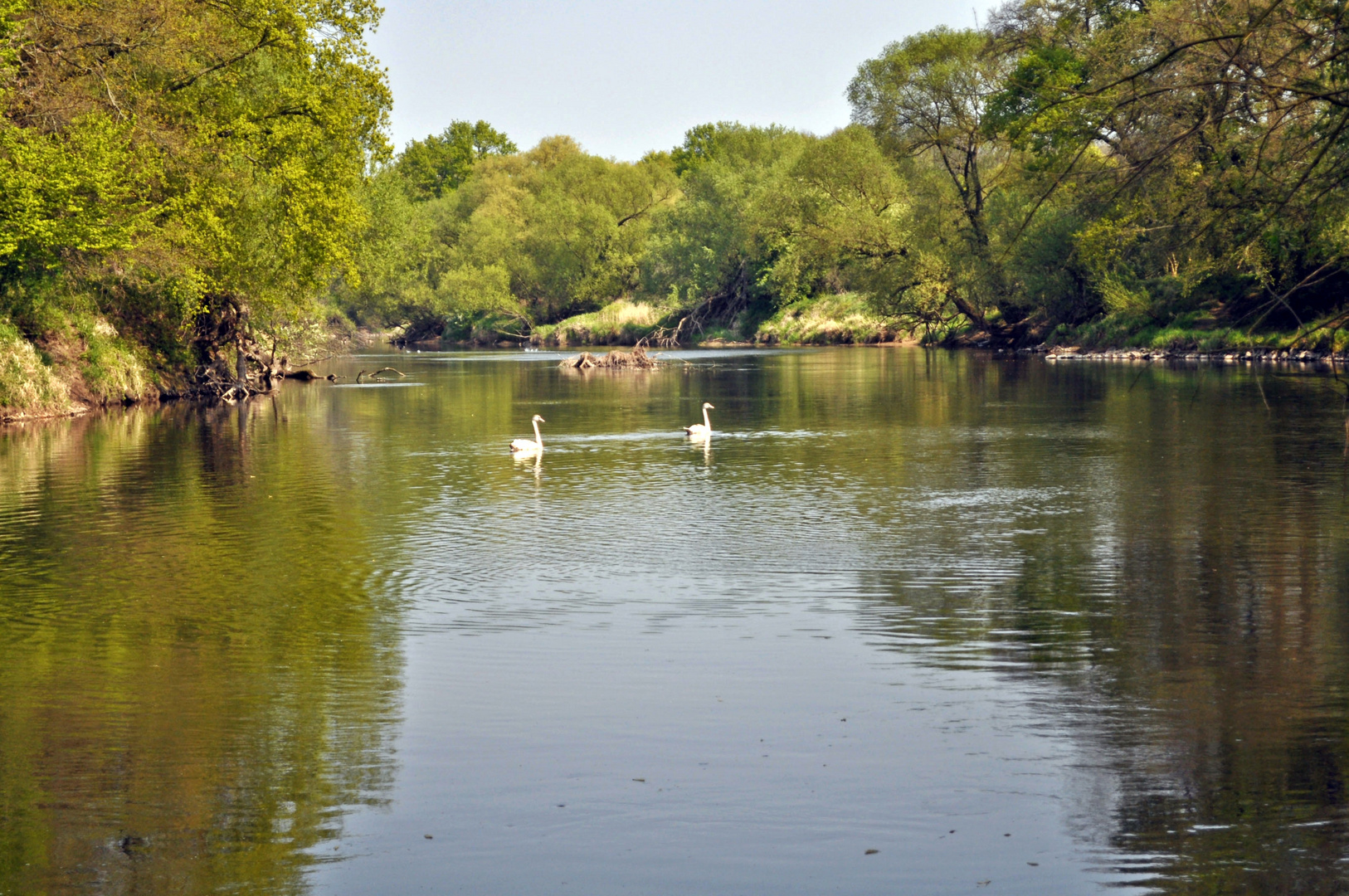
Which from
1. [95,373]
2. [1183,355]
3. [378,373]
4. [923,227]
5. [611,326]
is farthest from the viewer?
[611,326]

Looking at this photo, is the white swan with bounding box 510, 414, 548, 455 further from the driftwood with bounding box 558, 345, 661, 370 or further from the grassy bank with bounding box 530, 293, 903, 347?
the grassy bank with bounding box 530, 293, 903, 347

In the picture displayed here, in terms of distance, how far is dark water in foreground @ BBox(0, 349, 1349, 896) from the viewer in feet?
26.7

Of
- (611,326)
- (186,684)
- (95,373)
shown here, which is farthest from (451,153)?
(186,684)

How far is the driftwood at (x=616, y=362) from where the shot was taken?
74188mm

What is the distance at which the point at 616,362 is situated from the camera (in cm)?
7719

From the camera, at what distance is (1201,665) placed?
12195mm

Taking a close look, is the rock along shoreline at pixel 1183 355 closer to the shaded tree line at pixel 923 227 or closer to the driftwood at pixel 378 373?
the shaded tree line at pixel 923 227

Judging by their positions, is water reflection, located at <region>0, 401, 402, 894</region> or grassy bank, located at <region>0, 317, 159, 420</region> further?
grassy bank, located at <region>0, 317, 159, 420</region>

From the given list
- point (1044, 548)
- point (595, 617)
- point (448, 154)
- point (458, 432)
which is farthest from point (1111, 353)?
point (448, 154)

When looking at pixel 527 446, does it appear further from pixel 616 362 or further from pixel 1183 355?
pixel 1183 355

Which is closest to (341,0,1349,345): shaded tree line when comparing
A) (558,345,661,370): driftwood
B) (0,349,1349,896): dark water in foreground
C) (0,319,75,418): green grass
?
(0,349,1349,896): dark water in foreground

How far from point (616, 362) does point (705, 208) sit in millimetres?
38372

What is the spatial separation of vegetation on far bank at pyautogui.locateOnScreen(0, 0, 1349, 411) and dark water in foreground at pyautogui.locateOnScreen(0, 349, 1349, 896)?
345cm

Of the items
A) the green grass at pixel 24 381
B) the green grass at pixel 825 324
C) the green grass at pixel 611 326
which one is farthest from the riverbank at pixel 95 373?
the green grass at pixel 611 326
